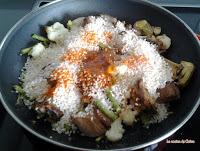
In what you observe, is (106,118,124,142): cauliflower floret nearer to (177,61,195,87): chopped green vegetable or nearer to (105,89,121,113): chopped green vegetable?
(105,89,121,113): chopped green vegetable

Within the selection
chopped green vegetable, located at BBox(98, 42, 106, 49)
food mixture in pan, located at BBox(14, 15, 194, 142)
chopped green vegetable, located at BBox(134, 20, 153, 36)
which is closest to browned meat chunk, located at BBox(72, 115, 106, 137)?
food mixture in pan, located at BBox(14, 15, 194, 142)

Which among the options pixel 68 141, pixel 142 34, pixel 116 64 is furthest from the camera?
pixel 142 34

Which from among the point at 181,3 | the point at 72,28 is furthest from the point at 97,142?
the point at 181,3

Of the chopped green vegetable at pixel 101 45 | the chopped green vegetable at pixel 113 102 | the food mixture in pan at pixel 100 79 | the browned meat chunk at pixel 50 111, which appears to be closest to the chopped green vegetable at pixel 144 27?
the food mixture in pan at pixel 100 79

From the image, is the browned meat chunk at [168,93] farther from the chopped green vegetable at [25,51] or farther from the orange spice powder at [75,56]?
the chopped green vegetable at [25,51]

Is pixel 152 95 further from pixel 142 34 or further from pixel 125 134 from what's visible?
pixel 142 34

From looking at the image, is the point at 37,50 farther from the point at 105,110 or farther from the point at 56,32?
the point at 105,110
